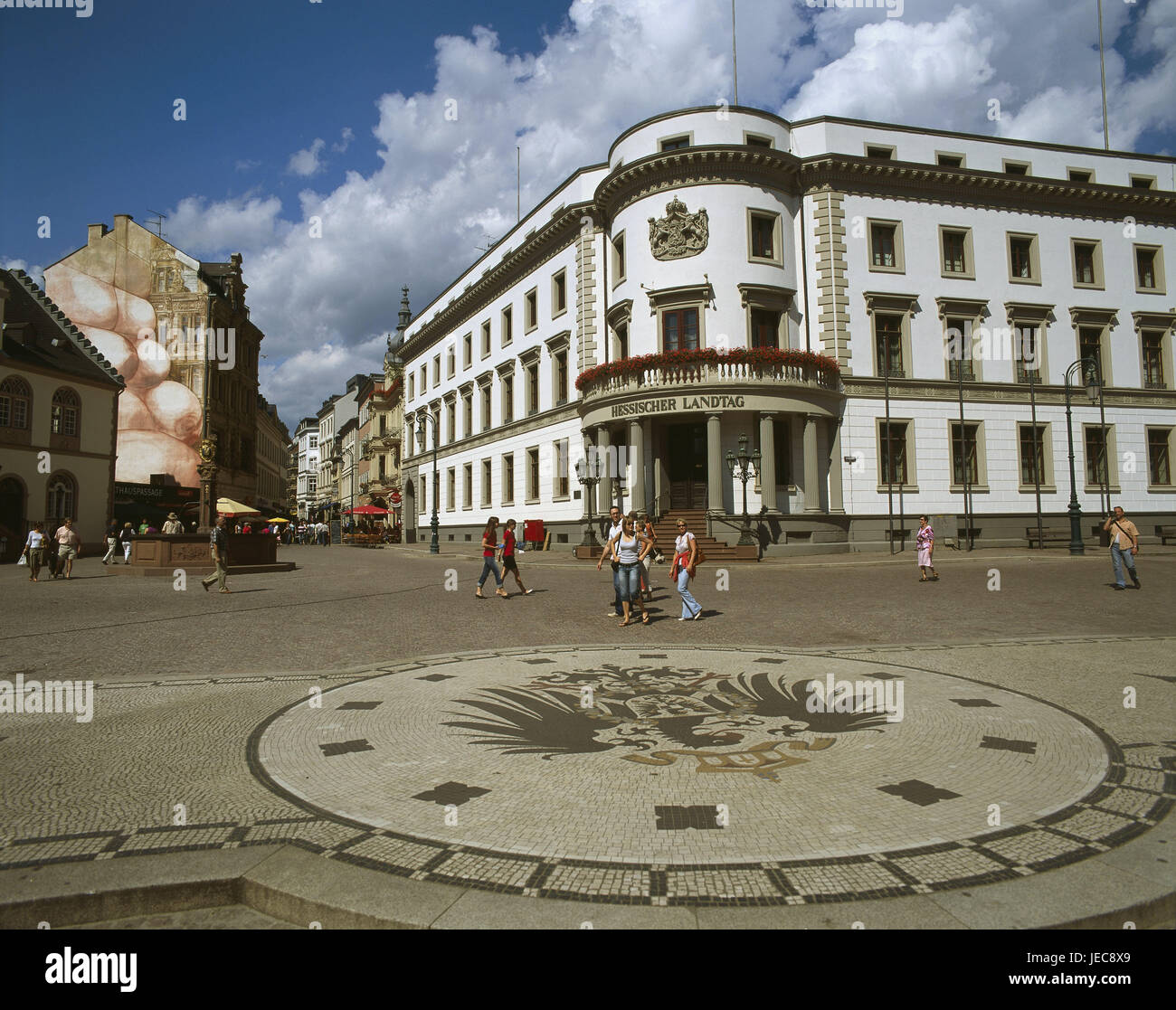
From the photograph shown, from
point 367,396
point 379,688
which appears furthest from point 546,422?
point 367,396

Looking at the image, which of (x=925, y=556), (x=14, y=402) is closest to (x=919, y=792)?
(x=925, y=556)

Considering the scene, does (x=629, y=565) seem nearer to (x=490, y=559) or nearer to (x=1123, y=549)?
Result: (x=490, y=559)

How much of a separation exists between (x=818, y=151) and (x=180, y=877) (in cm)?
3454

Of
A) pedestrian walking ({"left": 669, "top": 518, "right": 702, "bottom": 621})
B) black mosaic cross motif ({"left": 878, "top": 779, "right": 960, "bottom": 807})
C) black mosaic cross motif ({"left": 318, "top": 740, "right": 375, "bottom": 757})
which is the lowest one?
black mosaic cross motif ({"left": 878, "top": 779, "right": 960, "bottom": 807})

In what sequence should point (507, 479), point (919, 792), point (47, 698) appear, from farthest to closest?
1. point (507, 479)
2. point (47, 698)
3. point (919, 792)

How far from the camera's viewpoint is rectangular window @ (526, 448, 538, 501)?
39188mm

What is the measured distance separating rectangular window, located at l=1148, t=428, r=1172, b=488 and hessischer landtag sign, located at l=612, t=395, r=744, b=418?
867 inches

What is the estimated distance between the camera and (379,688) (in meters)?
7.24

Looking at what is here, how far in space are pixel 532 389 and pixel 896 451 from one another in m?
19.3

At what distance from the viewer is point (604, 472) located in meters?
30.4

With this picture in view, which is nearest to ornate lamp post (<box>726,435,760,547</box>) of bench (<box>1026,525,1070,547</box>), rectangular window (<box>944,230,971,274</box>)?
bench (<box>1026,525,1070,547</box>)

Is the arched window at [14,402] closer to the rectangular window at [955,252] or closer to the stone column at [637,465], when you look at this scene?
the stone column at [637,465]

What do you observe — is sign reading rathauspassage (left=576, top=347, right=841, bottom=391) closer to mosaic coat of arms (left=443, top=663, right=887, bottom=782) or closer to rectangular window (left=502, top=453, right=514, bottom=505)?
rectangular window (left=502, top=453, right=514, bottom=505)
